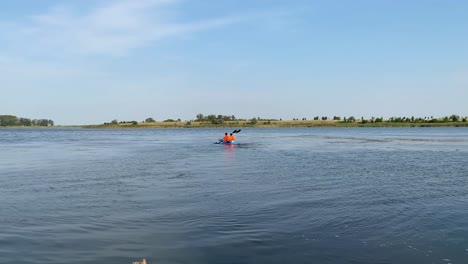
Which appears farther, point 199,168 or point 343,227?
point 199,168

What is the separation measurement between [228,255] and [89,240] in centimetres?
381

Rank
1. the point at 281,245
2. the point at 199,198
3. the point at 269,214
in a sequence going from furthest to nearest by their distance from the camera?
the point at 199,198, the point at 269,214, the point at 281,245

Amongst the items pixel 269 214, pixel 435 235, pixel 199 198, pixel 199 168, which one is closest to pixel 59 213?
pixel 199 198

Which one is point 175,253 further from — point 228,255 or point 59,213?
point 59,213

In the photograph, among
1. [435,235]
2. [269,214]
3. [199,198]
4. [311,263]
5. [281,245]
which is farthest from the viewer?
[199,198]

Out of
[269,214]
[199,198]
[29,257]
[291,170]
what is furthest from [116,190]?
[291,170]

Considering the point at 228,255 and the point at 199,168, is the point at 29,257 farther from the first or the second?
the point at 199,168

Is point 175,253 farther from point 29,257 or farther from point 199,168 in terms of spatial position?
point 199,168

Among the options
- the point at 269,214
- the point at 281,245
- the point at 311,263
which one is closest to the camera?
the point at 311,263

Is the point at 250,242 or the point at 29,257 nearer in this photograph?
the point at 29,257

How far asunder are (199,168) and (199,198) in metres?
13.2

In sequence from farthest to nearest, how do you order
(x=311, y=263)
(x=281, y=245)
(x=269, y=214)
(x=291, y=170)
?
(x=291, y=170) < (x=269, y=214) < (x=281, y=245) < (x=311, y=263)

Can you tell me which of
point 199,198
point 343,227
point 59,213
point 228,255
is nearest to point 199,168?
point 199,198

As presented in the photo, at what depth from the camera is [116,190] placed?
2098 cm
